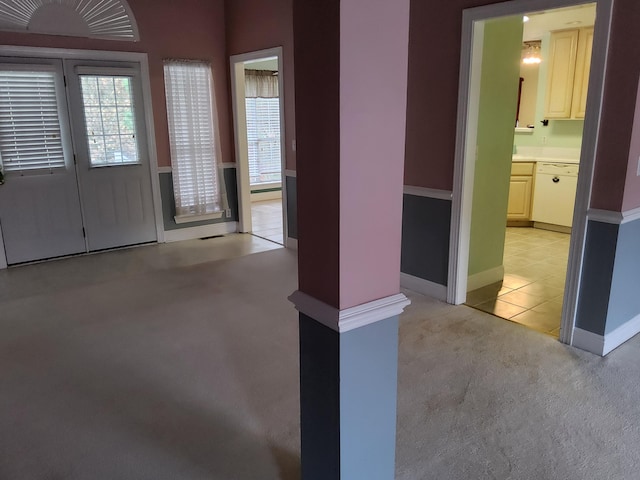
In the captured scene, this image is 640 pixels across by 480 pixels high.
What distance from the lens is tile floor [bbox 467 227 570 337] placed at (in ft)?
11.3

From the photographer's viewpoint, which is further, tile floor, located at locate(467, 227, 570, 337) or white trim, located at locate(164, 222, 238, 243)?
white trim, located at locate(164, 222, 238, 243)

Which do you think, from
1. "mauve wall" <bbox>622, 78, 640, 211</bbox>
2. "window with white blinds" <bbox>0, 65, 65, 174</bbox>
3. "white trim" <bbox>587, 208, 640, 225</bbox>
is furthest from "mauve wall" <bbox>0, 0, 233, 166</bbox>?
"mauve wall" <bbox>622, 78, 640, 211</bbox>

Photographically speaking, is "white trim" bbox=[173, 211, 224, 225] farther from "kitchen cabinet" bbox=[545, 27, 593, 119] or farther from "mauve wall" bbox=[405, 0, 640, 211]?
"kitchen cabinet" bbox=[545, 27, 593, 119]

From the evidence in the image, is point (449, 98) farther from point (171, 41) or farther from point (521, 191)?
point (171, 41)

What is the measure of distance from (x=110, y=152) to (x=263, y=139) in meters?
3.67

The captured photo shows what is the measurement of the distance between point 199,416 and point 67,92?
377cm

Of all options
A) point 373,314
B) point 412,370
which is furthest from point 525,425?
point 373,314

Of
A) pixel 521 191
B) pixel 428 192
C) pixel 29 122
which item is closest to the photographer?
pixel 428 192

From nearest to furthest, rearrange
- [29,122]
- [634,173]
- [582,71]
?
[634,173]
[29,122]
[582,71]

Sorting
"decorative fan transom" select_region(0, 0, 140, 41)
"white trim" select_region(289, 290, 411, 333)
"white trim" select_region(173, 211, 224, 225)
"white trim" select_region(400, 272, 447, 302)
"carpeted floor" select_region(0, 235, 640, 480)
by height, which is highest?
"decorative fan transom" select_region(0, 0, 140, 41)

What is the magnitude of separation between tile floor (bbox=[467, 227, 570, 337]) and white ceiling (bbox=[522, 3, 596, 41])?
2232mm

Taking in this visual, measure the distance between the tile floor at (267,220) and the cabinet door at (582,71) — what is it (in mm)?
3851

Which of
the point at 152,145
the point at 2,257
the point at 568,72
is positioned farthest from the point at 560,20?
the point at 2,257

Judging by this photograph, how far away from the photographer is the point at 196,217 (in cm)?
575
